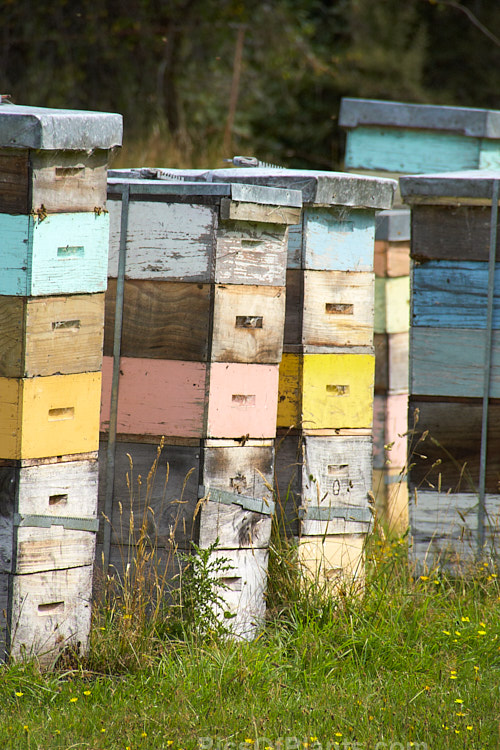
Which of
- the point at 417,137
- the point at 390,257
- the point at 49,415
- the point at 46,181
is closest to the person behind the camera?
the point at 46,181

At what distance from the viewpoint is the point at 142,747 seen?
2.83 meters

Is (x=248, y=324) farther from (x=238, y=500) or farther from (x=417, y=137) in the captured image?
(x=417, y=137)

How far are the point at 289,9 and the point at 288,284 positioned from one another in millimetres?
11658

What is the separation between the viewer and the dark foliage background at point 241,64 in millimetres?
12414

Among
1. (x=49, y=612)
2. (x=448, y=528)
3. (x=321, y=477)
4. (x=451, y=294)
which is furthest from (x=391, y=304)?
(x=49, y=612)

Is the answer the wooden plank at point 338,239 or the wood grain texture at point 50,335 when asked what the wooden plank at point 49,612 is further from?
the wooden plank at point 338,239

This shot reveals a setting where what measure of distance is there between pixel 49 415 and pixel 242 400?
0.79 meters

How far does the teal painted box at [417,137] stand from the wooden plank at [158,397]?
12.3 feet

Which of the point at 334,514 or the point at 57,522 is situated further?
the point at 334,514

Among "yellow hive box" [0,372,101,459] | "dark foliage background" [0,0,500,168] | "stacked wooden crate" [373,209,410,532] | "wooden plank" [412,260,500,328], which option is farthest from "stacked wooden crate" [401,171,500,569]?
"dark foliage background" [0,0,500,168]

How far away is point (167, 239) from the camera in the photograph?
11.9ft

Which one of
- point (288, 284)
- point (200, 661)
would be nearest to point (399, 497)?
point (288, 284)

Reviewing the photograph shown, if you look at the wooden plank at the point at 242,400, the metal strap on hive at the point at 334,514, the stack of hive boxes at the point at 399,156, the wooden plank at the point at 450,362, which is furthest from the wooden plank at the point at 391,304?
the wooden plank at the point at 242,400

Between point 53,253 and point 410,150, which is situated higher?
point 410,150
